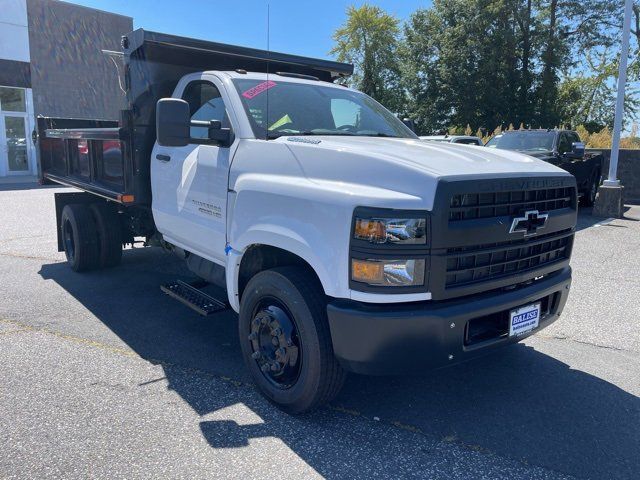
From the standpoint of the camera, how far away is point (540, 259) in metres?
3.49

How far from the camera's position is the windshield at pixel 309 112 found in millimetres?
3963

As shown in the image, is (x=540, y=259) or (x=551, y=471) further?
(x=540, y=259)

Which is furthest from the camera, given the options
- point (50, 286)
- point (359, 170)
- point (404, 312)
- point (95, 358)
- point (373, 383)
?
point (50, 286)

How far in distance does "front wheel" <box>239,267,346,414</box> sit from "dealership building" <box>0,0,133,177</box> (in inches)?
822

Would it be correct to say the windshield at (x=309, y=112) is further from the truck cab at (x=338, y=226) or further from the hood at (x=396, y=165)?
the hood at (x=396, y=165)

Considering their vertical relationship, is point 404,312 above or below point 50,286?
above

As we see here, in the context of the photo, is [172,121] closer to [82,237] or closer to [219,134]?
[219,134]

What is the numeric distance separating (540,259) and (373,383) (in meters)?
1.41

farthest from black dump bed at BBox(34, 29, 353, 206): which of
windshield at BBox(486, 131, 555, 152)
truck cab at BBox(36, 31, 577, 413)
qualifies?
windshield at BBox(486, 131, 555, 152)

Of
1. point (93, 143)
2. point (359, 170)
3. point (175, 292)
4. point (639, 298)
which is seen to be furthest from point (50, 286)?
point (639, 298)

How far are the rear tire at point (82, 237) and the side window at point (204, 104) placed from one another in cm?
281

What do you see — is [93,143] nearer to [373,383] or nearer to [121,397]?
[121,397]

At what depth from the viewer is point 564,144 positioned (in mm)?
12320

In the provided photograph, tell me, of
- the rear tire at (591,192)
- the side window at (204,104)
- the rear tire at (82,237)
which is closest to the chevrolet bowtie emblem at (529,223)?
the side window at (204,104)
